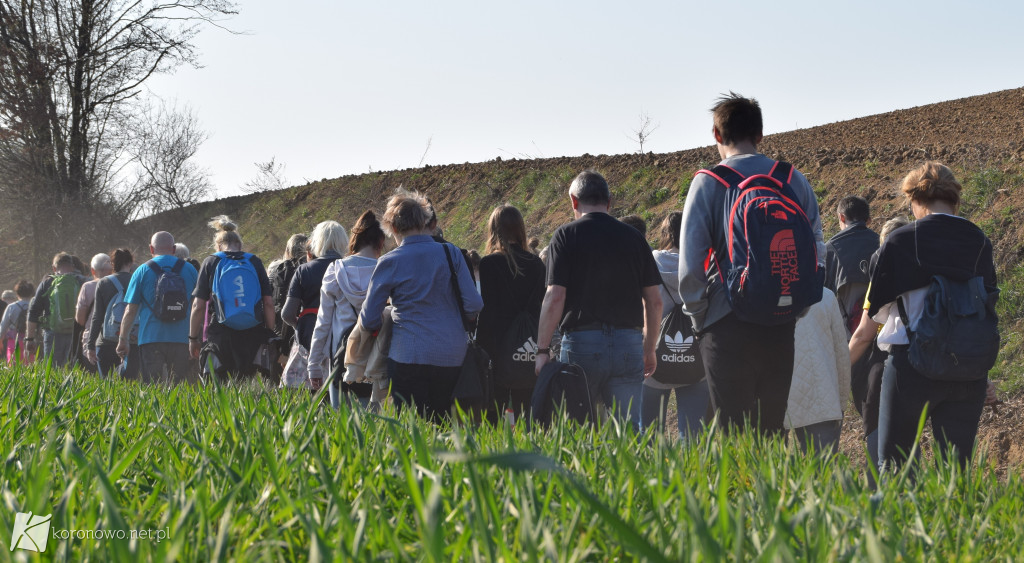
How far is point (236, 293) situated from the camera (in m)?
8.06

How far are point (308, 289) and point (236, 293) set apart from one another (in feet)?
3.32

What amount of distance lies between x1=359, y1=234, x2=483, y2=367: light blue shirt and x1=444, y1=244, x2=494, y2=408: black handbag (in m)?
0.03

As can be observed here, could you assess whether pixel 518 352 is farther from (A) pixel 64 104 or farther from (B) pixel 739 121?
(A) pixel 64 104

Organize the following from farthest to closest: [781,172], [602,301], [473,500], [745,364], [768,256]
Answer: [602,301], [781,172], [745,364], [768,256], [473,500]

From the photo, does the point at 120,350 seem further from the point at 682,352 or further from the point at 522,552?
the point at 522,552

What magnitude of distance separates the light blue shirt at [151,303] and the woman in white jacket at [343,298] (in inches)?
118

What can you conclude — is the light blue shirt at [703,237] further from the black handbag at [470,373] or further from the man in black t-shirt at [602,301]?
the black handbag at [470,373]

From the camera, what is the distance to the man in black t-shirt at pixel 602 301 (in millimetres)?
5453

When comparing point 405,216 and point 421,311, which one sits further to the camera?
point 405,216

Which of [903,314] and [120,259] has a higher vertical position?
[120,259]

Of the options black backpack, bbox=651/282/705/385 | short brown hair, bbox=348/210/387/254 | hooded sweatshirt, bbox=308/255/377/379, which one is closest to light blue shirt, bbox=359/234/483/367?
hooded sweatshirt, bbox=308/255/377/379

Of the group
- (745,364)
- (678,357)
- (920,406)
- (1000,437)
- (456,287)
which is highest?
(456,287)

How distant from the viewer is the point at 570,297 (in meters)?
5.54

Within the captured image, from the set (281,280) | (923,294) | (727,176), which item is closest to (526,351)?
(727,176)
